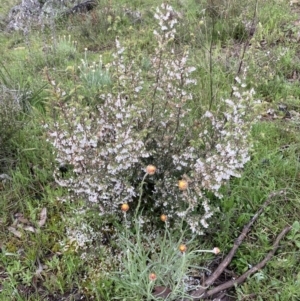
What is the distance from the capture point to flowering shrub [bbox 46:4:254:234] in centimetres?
216

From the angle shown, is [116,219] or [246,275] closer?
[246,275]

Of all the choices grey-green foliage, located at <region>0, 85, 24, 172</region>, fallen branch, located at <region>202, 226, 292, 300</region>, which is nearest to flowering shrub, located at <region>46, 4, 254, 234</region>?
fallen branch, located at <region>202, 226, 292, 300</region>

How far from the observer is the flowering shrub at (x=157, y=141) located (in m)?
2.16

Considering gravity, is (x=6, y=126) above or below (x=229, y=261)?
above

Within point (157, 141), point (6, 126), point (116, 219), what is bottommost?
point (116, 219)

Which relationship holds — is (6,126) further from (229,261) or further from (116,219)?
(229,261)

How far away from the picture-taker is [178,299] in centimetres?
213

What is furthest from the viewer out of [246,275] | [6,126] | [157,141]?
[6,126]

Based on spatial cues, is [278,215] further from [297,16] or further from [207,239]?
[297,16]

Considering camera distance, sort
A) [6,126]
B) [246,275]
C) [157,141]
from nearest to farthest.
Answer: [246,275] → [157,141] → [6,126]

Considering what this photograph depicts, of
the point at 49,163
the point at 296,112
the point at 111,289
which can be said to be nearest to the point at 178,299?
the point at 111,289

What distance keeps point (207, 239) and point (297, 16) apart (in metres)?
3.52

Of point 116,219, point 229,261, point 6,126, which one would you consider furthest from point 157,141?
point 6,126

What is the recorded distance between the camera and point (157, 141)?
239cm
